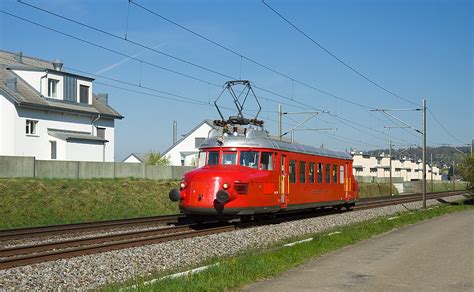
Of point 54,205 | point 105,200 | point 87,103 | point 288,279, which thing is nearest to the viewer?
point 288,279

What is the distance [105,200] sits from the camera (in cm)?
2909

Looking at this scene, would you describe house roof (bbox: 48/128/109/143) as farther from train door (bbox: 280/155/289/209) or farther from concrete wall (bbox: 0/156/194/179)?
train door (bbox: 280/155/289/209)

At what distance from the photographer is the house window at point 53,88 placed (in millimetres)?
44094

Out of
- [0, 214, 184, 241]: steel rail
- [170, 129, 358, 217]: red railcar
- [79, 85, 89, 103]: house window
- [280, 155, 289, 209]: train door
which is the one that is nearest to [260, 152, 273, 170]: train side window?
[170, 129, 358, 217]: red railcar

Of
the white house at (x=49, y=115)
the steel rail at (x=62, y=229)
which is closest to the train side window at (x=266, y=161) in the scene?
the steel rail at (x=62, y=229)

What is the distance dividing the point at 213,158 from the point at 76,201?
32.7 feet

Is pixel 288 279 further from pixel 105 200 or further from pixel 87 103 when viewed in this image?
pixel 87 103

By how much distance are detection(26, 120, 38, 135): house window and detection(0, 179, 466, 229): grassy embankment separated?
441 inches

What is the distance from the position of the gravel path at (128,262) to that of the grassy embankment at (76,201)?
406 inches

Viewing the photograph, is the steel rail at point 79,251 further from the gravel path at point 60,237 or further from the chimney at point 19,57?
the chimney at point 19,57

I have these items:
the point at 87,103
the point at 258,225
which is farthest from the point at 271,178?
the point at 87,103

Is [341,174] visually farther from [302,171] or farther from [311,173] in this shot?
[302,171]

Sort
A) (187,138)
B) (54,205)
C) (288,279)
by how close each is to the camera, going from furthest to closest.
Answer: (187,138)
(54,205)
(288,279)

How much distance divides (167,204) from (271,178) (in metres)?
13.9
